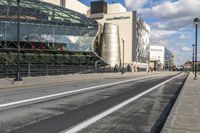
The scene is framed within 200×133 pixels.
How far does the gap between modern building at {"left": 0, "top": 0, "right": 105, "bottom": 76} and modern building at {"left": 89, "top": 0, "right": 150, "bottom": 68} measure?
4752cm

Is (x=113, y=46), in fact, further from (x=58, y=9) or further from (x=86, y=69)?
(x=86, y=69)

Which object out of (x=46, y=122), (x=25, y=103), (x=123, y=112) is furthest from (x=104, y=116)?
(x=25, y=103)

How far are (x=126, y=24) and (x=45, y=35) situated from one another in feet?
235

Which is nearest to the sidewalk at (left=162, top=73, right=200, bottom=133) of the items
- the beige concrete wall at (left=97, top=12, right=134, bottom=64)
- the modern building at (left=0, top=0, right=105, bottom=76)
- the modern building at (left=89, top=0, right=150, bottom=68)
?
the modern building at (left=0, top=0, right=105, bottom=76)

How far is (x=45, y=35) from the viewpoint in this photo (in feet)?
210

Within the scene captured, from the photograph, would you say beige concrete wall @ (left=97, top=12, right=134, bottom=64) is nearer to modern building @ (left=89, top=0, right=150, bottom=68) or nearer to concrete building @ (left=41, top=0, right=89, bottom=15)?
modern building @ (left=89, top=0, right=150, bottom=68)

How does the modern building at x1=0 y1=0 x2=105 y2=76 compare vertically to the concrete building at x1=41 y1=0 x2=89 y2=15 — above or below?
below

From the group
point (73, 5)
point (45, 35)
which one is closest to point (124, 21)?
point (73, 5)

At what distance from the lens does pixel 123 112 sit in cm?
1223

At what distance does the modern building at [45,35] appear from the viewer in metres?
56.9

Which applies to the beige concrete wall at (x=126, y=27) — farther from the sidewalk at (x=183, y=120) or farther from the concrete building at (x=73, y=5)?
the sidewalk at (x=183, y=120)

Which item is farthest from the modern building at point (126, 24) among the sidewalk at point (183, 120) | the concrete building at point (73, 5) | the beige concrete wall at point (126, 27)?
the sidewalk at point (183, 120)

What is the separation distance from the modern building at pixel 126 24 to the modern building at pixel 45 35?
156 feet

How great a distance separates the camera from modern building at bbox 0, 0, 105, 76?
187 feet
